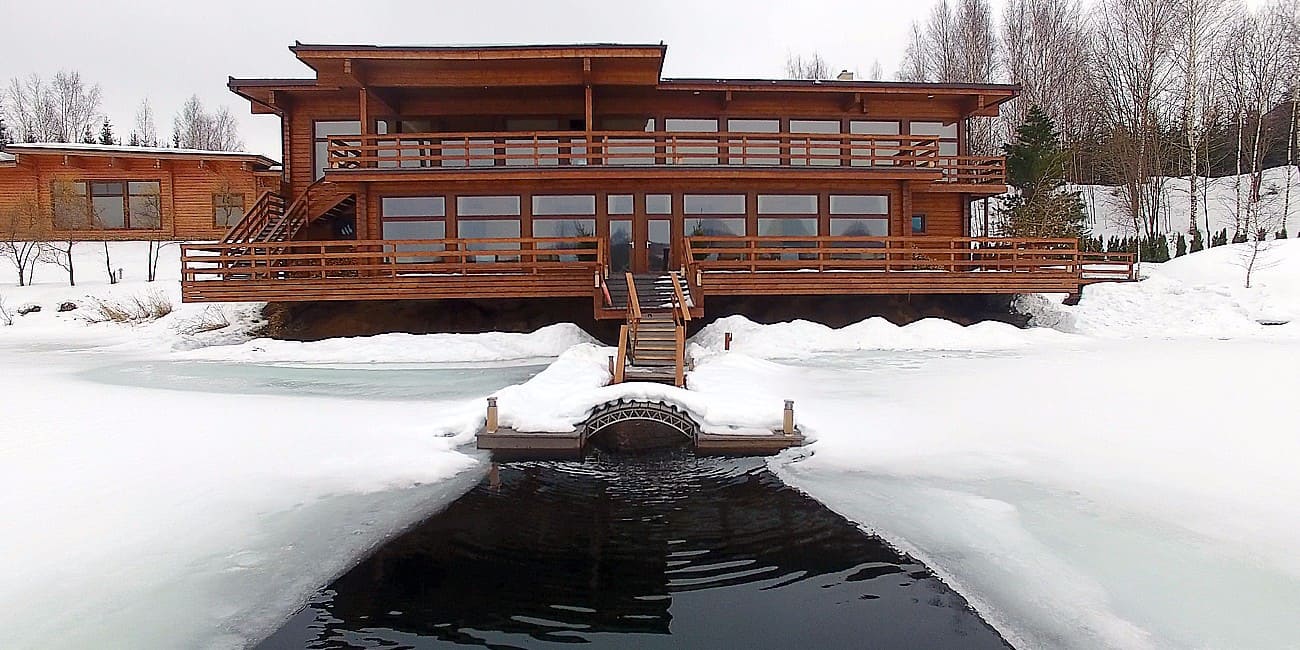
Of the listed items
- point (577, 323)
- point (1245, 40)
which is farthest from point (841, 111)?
point (1245, 40)

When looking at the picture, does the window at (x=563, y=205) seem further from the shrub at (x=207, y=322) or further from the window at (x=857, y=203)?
the shrub at (x=207, y=322)

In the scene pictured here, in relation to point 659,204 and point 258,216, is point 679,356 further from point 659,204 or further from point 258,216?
point 258,216

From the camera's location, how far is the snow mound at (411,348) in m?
17.1

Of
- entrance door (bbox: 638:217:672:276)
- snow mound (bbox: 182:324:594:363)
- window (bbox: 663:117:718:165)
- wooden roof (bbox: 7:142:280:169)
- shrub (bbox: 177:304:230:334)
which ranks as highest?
wooden roof (bbox: 7:142:280:169)

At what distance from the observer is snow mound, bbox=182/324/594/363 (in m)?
17.1

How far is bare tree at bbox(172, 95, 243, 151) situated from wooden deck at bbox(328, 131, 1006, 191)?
5233cm

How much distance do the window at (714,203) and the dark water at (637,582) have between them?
44.7 ft

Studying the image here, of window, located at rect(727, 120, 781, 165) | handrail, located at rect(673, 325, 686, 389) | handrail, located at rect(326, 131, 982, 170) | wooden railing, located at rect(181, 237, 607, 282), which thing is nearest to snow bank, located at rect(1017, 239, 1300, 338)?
handrail, located at rect(326, 131, 982, 170)

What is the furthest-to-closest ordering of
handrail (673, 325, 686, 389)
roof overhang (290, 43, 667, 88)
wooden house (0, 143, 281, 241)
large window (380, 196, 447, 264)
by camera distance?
wooden house (0, 143, 281, 241) → large window (380, 196, 447, 264) → roof overhang (290, 43, 667, 88) → handrail (673, 325, 686, 389)

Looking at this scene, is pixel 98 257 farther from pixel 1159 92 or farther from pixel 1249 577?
pixel 1159 92

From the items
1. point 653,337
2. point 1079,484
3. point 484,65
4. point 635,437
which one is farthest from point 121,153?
point 1079,484

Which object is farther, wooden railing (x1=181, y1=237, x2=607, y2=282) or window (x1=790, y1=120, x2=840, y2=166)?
window (x1=790, y1=120, x2=840, y2=166)

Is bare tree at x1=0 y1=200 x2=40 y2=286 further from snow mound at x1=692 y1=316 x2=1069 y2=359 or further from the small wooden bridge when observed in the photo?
the small wooden bridge

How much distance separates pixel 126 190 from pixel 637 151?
840 inches
